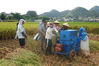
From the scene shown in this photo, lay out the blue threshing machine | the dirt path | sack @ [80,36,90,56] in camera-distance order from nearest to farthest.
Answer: the dirt path < the blue threshing machine < sack @ [80,36,90,56]

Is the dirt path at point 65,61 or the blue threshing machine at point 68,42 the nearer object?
the dirt path at point 65,61

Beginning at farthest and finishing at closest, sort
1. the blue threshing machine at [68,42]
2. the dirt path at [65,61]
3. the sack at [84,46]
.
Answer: the sack at [84,46] < the blue threshing machine at [68,42] < the dirt path at [65,61]

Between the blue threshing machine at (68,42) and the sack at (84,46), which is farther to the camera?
the sack at (84,46)

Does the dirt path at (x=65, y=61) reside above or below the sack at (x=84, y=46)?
below

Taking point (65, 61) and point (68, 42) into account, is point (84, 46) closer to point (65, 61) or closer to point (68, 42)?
point (68, 42)

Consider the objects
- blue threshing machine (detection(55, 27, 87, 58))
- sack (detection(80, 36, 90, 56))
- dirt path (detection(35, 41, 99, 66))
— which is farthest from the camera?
sack (detection(80, 36, 90, 56))

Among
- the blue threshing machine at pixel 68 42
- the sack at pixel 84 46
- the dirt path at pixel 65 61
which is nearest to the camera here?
the dirt path at pixel 65 61

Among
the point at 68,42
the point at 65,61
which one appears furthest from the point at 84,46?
the point at 65,61

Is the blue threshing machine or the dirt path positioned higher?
the blue threshing machine

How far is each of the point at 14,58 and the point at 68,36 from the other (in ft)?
7.14

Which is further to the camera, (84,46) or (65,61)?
(84,46)

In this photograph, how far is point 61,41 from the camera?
5195 mm

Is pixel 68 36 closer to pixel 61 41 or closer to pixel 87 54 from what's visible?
pixel 61 41

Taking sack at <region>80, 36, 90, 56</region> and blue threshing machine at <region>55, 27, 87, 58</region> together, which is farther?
sack at <region>80, 36, 90, 56</region>
